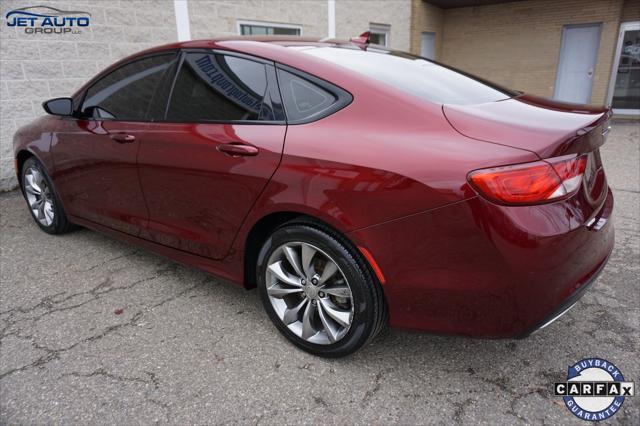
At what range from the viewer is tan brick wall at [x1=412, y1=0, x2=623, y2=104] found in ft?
36.5

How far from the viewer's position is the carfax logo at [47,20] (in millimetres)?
5361

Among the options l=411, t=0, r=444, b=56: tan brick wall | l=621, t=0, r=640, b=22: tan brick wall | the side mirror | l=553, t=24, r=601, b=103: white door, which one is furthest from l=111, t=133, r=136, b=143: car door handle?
l=621, t=0, r=640, b=22: tan brick wall

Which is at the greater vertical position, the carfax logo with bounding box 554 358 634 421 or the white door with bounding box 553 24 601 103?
the white door with bounding box 553 24 601 103

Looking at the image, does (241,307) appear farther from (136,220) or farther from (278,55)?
(278,55)

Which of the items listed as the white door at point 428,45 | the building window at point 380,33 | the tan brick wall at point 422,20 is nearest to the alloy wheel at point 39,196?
the building window at point 380,33

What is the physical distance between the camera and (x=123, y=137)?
3.00 m

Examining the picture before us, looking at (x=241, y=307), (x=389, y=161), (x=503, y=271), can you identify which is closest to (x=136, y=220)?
(x=241, y=307)

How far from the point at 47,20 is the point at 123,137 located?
3.81 m

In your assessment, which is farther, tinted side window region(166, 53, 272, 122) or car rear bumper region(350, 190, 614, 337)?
tinted side window region(166, 53, 272, 122)

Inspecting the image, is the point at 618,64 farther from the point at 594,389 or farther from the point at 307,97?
the point at 307,97

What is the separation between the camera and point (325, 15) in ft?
30.9

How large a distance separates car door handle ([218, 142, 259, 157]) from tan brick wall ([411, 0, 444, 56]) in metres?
10.8

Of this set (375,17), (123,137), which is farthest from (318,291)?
(375,17)

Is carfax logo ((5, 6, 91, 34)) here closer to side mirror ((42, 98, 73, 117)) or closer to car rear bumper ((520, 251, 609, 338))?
side mirror ((42, 98, 73, 117))
